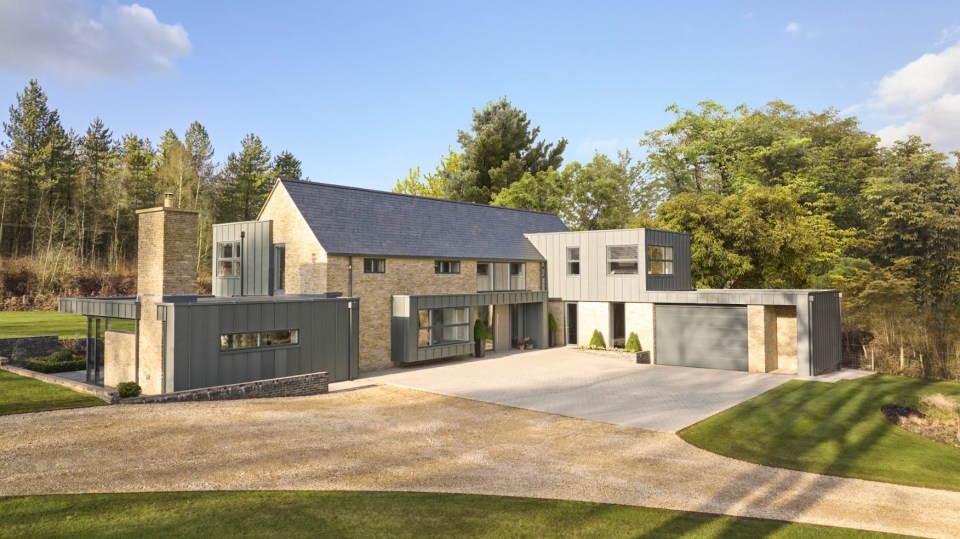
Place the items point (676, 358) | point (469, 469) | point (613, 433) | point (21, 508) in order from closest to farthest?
1. point (21, 508)
2. point (469, 469)
3. point (613, 433)
4. point (676, 358)

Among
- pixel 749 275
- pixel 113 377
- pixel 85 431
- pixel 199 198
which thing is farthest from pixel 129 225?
pixel 749 275

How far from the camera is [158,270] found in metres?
Answer: 16.4

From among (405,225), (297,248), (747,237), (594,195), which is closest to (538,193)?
(594,195)

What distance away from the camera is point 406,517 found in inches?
315

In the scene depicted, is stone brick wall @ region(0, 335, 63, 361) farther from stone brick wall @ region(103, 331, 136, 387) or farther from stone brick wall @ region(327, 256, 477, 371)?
stone brick wall @ region(327, 256, 477, 371)

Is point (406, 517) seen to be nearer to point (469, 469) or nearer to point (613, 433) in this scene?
point (469, 469)

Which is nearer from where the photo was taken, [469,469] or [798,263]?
[469,469]

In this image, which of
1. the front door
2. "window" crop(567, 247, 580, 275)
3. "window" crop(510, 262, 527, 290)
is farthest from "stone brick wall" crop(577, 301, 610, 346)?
"window" crop(510, 262, 527, 290)

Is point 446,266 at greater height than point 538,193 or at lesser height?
lesser

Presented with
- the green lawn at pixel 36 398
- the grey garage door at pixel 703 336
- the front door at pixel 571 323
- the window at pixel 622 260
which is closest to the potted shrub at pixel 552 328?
the front door at pixel 571 323

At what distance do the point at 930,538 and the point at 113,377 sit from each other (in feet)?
67.8

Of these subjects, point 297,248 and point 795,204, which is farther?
point 795,204

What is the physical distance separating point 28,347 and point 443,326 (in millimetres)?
17428

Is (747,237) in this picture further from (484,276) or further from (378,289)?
(378,289)
